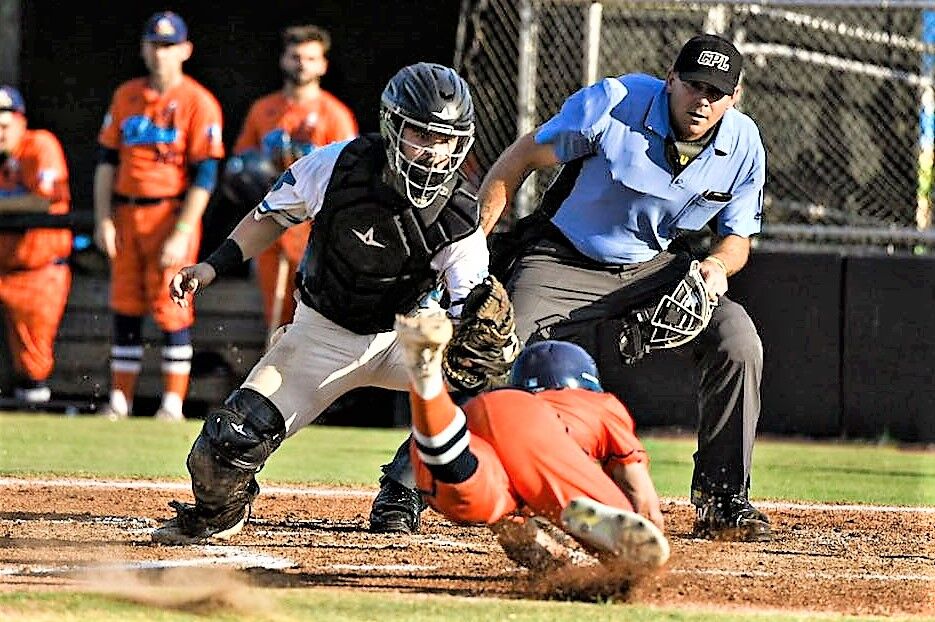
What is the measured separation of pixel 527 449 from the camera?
17.4 feet

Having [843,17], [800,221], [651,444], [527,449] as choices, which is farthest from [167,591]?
[843,17]

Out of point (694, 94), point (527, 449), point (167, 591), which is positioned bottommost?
point (167, 591)

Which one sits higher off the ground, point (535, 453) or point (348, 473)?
point (535, 453)

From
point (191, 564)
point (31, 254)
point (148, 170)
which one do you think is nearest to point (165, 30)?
point (148, 170)

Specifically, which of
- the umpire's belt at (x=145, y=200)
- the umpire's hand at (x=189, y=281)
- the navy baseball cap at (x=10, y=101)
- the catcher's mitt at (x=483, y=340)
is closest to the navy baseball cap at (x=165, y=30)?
the umpire's belt at (x=145, y=200)

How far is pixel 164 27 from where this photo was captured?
39.2 feet

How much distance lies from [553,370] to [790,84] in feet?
24.7

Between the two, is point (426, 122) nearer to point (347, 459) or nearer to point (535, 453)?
point (535, 453)

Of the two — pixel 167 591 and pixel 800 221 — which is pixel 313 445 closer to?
pixel 800 221

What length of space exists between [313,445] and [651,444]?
7.87 feet

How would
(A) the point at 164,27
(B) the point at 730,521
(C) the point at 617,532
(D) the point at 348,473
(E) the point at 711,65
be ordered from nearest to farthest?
1. (C) the point at 617,532
2. (E) the point at 711,65
3. (B) the point at 730,521
4. (D) the point at 348,473
5. (A) the point at 164,27

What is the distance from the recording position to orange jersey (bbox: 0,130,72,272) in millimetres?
12922

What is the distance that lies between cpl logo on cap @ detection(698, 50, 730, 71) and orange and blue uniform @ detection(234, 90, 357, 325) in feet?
17.7

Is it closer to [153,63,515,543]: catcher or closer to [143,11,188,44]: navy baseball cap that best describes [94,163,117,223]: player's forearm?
[143,11,188,44]: navy baseball cap
